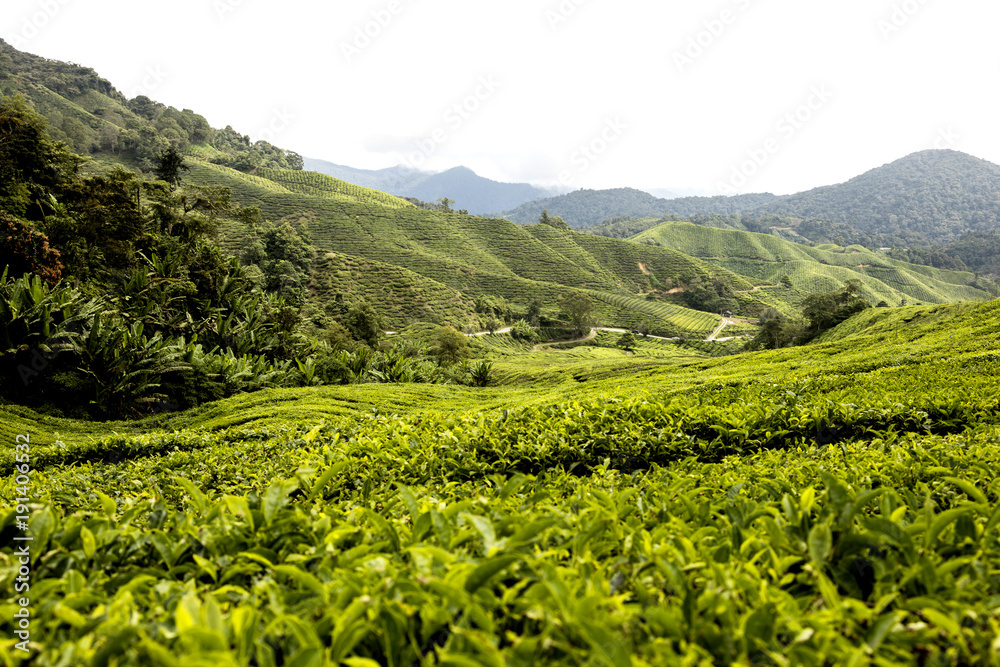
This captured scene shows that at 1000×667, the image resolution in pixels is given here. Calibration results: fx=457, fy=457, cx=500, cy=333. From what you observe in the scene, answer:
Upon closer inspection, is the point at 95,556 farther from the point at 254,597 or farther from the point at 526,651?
the point at 526,651

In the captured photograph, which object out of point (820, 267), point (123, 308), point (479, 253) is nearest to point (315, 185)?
point (479, 253)

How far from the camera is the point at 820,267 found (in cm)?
13075

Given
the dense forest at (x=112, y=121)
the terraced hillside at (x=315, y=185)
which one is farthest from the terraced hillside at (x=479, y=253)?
the dense forest at (x=112, y=121)

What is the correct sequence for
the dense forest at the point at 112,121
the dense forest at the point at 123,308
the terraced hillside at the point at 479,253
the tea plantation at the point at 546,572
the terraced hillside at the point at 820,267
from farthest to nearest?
1. the terraced hillside at the point at 820,267
2. the dense forest at the point at 112,121
3. the terraced hillside at the point at 479,253
4. the dense forest at the point at 123,308
5. the tea plantation at the point at 546,572

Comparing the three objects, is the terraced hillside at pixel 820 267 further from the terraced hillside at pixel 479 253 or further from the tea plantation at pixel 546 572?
the tea plantation at pixel 546 572

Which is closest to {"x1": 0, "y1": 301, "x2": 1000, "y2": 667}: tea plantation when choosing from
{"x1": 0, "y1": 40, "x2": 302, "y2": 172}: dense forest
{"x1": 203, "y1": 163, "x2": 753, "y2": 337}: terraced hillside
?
{"x1": 203, "y1": 163, "x2": 753, "y2": 337}: terraced hillside

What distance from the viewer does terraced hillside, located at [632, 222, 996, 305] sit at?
118m

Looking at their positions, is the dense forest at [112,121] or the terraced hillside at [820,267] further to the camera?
the terraced hillside at [820,267]

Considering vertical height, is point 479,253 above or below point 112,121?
below

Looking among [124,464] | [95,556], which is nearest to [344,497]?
[95,556]

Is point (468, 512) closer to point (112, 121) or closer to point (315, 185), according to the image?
point (315, 185)

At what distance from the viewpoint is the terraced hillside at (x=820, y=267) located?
389 feet

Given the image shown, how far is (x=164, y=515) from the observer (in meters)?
2.26

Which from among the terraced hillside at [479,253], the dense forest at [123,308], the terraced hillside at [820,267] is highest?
the terraced hillside at [820,267]
